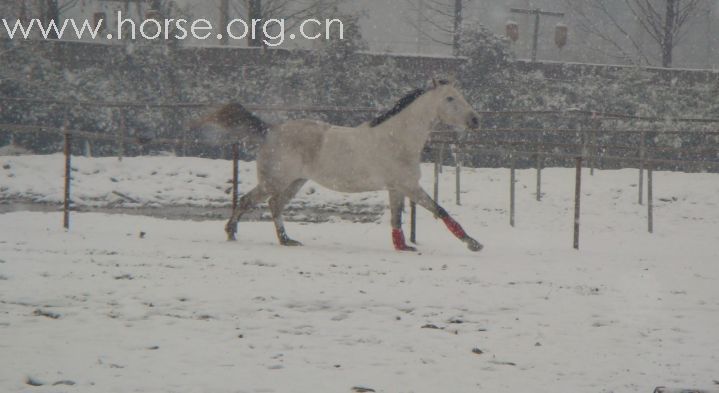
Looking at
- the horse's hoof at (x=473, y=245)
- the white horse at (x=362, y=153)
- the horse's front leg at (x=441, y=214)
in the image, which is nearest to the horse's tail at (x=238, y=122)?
the white horse at (x=362, y=153)

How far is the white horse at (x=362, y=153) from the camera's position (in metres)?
9.60

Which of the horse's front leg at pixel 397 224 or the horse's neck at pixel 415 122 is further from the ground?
the horse's neck at pixel 415 122

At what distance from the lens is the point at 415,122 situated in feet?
32.1

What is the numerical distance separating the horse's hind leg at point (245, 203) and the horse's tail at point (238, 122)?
59 cm

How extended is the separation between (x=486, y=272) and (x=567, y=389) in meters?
3.48

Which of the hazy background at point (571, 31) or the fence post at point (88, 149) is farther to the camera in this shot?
the hazy background at point (571, 31)

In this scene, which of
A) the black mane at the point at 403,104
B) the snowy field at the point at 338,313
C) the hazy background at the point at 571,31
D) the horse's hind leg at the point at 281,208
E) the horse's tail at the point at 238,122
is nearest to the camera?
the snowy field at the point at 338,313

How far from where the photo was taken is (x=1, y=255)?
297 inches

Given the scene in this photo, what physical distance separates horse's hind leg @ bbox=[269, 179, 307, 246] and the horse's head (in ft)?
5.42

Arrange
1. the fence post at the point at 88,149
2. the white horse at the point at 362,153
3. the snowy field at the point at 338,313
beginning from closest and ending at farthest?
1. the snowy field at the point at 338,313
2. the white horse at the point at 362,153
3. the fence post at the point at 88,149

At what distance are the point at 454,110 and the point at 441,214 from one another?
117cm

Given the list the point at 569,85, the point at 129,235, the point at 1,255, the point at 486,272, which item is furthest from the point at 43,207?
the point at 569,85

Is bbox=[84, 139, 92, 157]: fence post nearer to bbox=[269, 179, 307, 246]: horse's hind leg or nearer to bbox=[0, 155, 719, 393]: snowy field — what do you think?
bbox=[0, 155, 719, 393]: snowy field

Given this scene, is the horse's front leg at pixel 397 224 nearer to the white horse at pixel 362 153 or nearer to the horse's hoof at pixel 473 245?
the white horse at pixel 362 153
